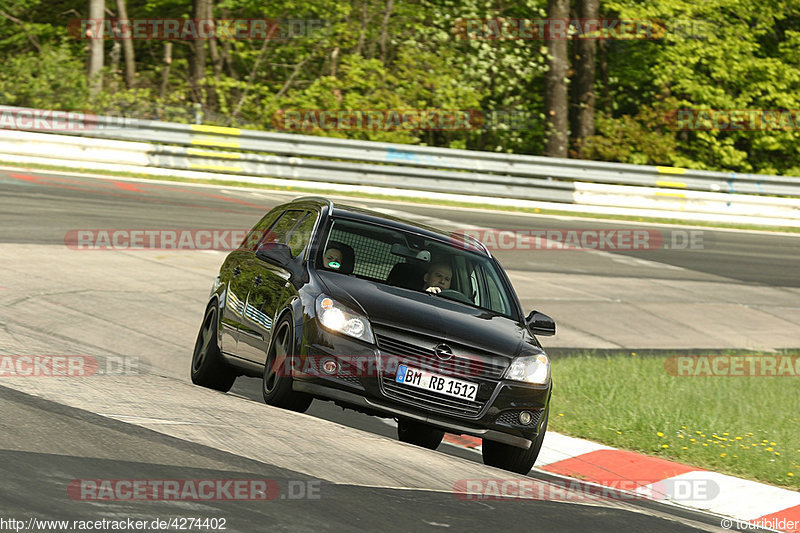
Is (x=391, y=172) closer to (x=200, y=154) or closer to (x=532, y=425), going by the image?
(x=200, y=154)

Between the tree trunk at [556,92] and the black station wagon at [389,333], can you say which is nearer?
the black station wagon at [389,333]

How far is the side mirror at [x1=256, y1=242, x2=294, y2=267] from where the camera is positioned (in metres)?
8.78

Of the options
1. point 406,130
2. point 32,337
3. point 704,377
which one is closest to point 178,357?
point 32,337

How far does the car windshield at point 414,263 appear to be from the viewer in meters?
8.84

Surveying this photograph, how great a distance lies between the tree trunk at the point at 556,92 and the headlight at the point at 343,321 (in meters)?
23.2

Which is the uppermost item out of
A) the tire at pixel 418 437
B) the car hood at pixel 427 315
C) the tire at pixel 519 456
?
the car hood at pixel 427 315

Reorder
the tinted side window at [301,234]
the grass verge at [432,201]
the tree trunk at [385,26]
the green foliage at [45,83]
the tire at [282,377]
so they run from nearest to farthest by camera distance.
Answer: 1. the tire at [282,377]
2. the tinted side window at [301,234]
3. the grass verge at [432,201]
4. the green foliage at [45,83]
5. the tree trunk at [385,26]

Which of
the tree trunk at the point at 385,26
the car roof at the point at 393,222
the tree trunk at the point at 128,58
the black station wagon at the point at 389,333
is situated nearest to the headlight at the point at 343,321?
the black station wagon at the point at 389,333

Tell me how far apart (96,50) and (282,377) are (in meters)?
23.7

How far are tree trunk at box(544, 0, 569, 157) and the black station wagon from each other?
70.5ft

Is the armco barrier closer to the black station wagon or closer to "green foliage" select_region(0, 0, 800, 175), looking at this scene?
"green foliage" select_region(0, 0, 800, 175)

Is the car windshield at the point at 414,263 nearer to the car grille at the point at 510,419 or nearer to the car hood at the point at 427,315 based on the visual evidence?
the car hood at the point at 427,315

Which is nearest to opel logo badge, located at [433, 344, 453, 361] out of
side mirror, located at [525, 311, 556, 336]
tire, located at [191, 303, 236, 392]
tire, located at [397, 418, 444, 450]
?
tire, located at [397, 418, 444, 450]

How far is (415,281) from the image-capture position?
8.81 meters
